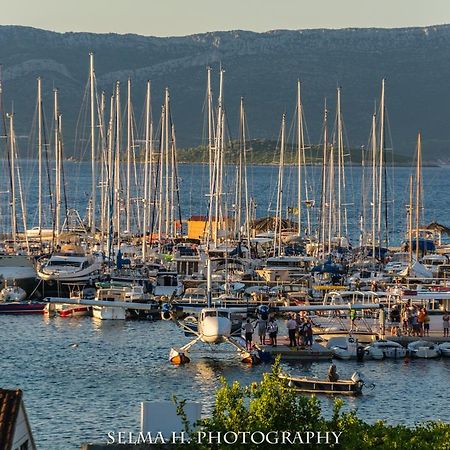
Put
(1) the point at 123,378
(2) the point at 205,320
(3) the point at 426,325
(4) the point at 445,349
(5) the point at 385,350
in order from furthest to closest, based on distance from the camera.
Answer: (3) the point at 426,325 → (4) the point at 445,349 → (5) the point at 385,350 → (2) the point at 205,320 → (1) the point at 123,378

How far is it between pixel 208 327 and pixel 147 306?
9.63m

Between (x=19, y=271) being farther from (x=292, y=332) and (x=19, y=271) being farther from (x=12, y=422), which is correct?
(x=12, y=422)

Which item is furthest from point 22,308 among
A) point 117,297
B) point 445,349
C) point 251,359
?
point 445,349

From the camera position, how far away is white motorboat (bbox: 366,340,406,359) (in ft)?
177

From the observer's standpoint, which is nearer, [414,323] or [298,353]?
[298,353]

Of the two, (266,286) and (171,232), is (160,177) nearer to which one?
(171,232)

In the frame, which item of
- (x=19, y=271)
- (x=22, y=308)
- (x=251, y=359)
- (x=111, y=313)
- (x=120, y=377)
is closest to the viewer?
(x=120, y=377)

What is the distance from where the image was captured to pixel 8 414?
26.2 m

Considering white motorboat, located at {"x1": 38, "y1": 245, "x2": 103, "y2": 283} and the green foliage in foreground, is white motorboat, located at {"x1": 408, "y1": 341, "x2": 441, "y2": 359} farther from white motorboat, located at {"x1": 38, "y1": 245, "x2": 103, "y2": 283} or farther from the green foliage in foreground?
the green foliage in foreground

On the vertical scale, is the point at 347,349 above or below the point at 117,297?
above

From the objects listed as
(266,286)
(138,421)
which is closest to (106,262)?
(266,286)

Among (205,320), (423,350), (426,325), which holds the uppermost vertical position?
(205,320)

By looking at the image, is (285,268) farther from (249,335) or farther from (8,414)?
(8,414)

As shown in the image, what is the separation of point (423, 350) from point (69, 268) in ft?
77.3
